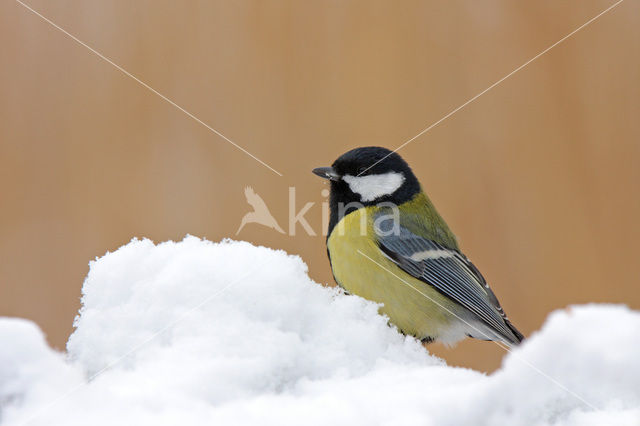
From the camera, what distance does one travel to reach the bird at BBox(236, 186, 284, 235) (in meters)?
1.42

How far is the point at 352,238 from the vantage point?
1150 mm

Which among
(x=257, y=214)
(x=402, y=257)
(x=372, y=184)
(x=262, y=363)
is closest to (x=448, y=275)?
(x=402, y=257)

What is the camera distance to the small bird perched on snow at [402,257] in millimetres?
1092

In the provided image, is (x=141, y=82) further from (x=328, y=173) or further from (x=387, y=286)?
(x=387, y=286)

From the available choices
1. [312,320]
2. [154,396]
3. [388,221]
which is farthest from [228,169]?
[154,396]

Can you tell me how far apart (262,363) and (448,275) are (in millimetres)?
835

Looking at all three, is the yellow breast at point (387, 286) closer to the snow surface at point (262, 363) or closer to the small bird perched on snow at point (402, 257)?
the small bird perched on snow at point (402, 257)

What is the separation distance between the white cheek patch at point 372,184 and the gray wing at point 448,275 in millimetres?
95

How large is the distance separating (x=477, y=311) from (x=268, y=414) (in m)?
0.85

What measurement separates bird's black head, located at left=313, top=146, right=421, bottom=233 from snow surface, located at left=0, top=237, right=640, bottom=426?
28.0 inches

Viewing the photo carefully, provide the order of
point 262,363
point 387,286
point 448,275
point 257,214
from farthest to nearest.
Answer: point 257,214 → point 448,275 → point 387,286 → point 262,363

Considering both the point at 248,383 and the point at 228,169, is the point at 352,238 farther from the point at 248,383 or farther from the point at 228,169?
the point at 248,383

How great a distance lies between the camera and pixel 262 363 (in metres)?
0.43

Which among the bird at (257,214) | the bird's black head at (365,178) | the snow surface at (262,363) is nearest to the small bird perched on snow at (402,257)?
the bird's black head at (365,178)
